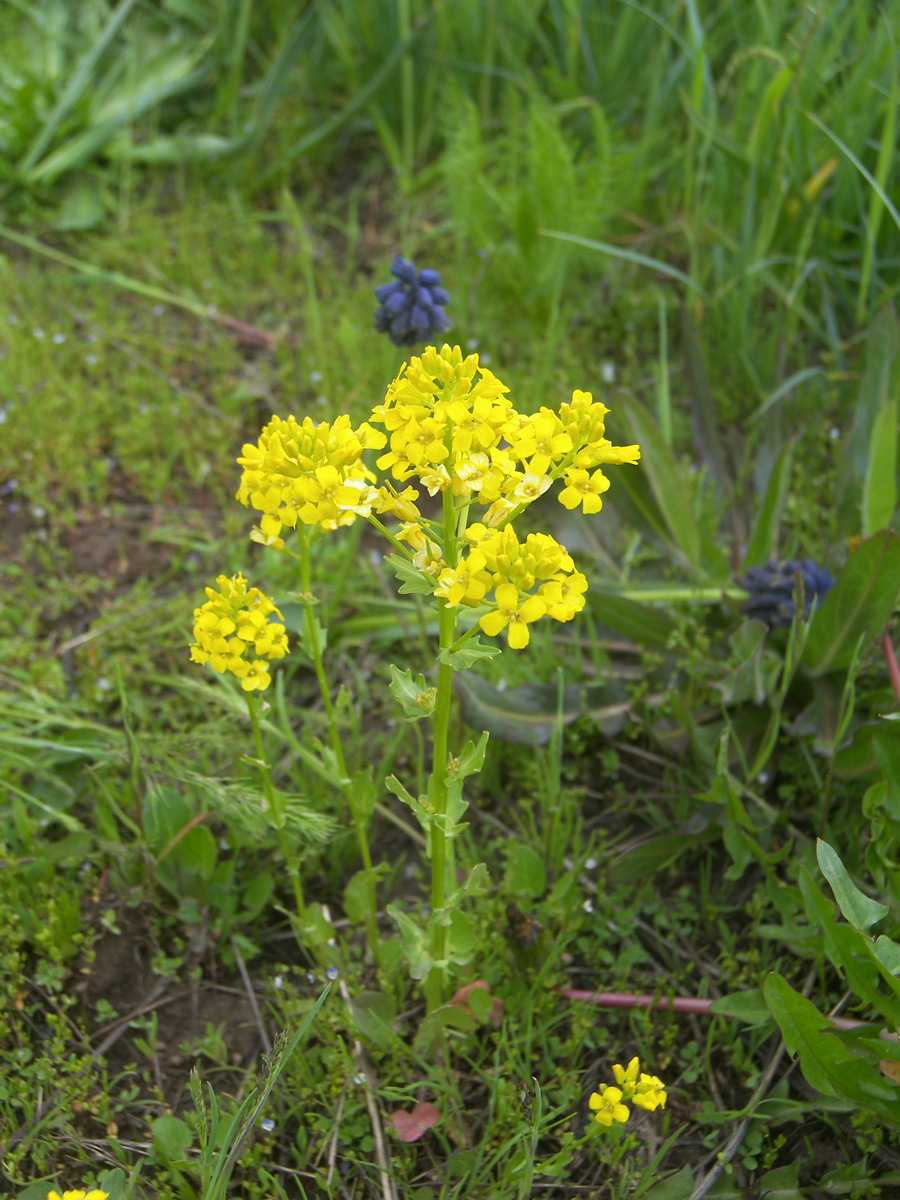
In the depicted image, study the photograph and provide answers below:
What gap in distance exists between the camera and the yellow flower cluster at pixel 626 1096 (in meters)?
1.46

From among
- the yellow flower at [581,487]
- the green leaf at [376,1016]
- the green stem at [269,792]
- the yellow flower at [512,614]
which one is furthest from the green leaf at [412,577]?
the green leaf at [376,1016]

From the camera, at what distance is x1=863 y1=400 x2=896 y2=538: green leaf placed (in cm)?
220

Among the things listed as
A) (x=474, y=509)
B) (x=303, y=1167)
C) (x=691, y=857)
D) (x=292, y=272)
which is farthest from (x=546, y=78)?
(x=303, y=1167)

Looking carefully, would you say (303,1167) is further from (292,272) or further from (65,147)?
(65,147)

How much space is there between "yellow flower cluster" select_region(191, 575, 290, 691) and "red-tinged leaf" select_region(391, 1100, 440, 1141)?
83 centimetres

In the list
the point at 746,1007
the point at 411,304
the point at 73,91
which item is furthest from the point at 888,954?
the point at 73,91

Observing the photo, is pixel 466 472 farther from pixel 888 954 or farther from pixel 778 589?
pixel 778 589

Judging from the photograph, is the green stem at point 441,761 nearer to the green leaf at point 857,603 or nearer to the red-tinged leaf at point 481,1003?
the red-tinged leaf at point 481,1003

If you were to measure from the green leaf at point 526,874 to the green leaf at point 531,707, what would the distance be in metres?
0.27

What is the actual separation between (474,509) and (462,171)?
4.14 feet

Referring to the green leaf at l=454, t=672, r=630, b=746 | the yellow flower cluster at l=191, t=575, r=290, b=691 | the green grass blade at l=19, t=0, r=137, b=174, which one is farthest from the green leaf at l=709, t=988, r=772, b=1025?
the green grass blade at l=19, t=0, r=137, b=174

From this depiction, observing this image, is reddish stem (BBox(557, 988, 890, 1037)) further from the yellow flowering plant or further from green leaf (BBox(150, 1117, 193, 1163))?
green leaf (BBox(150, 1117, 193, 1163))

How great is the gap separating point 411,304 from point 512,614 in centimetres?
127

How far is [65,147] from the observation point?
13.1 feet
